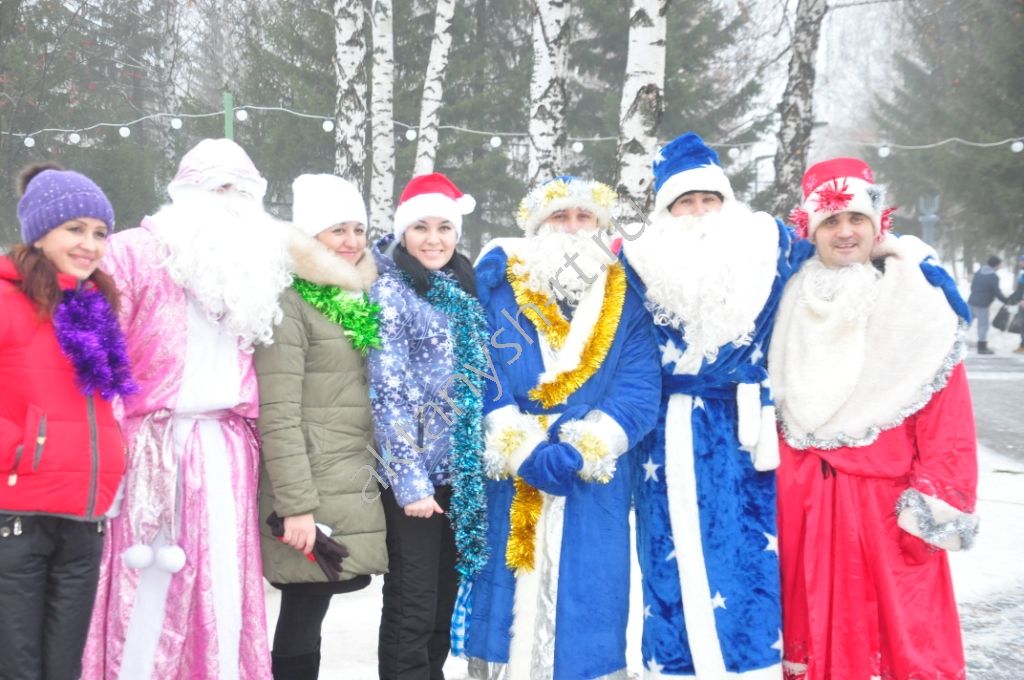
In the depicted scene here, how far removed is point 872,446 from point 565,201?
1391mm

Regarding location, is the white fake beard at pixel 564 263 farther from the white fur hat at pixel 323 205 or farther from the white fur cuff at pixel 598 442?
the white fur hat at pixel 323 205

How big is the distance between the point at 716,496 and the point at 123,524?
1.95 m

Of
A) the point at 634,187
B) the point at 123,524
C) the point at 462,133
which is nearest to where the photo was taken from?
the point at 123,524

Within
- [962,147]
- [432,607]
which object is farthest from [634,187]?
[962,147]

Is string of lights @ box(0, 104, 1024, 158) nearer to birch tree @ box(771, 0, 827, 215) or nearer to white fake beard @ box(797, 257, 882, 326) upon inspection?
birch tree @ box(771, 0, 827, 215)

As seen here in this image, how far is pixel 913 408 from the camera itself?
9.14 ft

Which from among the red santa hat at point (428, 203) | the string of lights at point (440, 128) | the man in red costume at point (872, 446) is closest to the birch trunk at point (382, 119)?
the string of lights at point (440, 128)

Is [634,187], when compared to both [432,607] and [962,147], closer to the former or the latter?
[432,607]

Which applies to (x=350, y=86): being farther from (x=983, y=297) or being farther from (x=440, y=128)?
(x=983, y=297)

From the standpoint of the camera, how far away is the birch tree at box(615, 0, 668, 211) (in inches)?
211

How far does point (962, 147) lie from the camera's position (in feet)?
57.8

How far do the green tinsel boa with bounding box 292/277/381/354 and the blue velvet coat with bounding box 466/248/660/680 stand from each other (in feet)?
1.64

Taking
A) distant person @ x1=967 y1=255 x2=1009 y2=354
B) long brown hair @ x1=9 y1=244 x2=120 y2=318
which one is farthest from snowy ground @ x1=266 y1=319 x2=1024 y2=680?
distant person @ x1=967 y1=255 x2=1009 y2=354

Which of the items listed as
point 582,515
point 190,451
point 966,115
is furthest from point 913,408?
point 966,115
